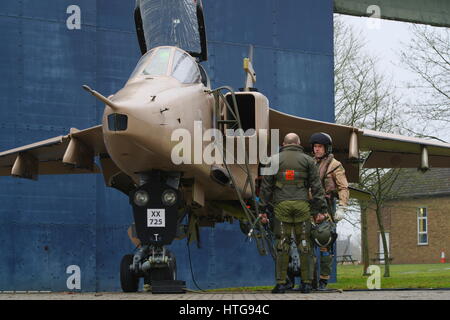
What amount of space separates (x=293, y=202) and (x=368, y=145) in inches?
200

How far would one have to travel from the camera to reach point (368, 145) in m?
13.3

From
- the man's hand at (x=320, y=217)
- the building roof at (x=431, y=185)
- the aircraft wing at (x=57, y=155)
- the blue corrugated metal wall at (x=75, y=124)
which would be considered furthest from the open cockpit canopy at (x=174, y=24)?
the building roof at (x=431, y=185)

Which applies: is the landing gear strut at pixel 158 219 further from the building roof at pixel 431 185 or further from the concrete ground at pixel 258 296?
the building roof at pixel 431 185

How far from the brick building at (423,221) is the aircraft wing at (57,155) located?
104ft

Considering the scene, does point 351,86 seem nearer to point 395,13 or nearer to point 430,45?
point 430,45

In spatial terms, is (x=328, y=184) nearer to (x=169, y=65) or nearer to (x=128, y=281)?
(x=169, y=65)

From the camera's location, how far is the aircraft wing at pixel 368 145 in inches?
468

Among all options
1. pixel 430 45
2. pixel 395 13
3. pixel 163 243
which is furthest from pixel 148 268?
pixel 430 45

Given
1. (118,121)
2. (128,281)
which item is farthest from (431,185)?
(118,121)

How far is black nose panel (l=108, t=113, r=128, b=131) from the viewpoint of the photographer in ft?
26.4

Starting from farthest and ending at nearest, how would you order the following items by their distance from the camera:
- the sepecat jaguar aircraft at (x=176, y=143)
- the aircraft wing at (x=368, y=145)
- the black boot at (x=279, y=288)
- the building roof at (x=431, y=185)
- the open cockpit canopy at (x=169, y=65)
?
the building roof at (x=431, y=185) < the aircraft wing at (x=368, y=145) < the open cockpit canopy at (x=169, y=65) < the black boot at (x=279, y=288) < the sepecat jaguar aircraft at (x=176, y=143)

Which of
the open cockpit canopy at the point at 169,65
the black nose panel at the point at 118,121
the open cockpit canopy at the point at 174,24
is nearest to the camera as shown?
the black nose panel at the point at 118,121

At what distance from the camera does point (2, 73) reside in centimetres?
1520
